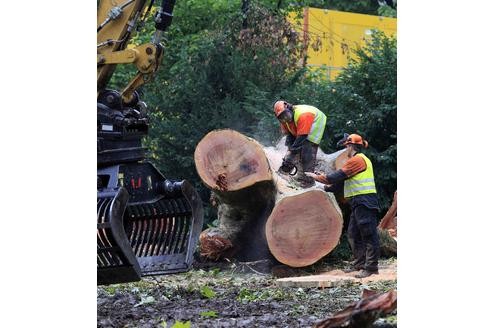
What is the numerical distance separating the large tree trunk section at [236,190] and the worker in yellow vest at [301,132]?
0.20m

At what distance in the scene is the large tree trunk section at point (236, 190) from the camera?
273 inches

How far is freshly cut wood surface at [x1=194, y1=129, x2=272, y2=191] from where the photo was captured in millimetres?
6914

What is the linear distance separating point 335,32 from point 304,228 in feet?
5.55

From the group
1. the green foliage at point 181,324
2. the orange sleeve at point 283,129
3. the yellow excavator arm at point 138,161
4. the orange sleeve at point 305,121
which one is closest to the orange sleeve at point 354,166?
the orange sleeve at point 305,121

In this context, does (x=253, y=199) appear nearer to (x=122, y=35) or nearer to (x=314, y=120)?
(x=314, y=120)

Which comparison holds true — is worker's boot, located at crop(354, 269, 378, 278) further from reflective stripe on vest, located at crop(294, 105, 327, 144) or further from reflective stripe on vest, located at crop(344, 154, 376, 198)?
reflective stripe on vest, located at crop(294, 105, 327, 144)

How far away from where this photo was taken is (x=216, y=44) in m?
7.05
